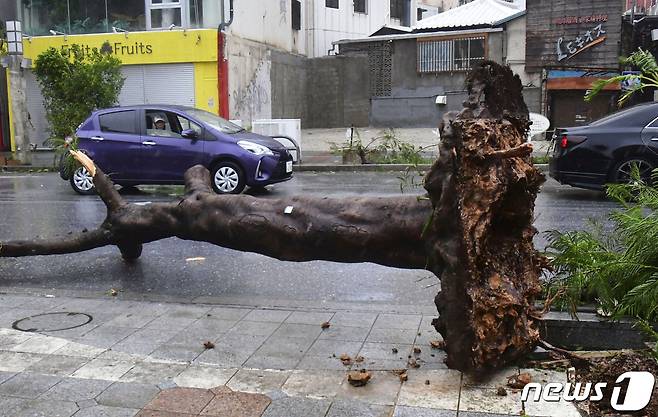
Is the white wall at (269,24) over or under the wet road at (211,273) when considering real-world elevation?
over

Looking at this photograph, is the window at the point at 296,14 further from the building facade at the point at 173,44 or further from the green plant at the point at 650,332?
the green plant at the point at 650,332

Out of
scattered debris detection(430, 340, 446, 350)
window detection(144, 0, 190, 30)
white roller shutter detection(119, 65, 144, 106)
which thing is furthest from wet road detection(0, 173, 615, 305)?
window detection(144, 0, 190, 30)

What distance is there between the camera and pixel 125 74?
24438 millimetres

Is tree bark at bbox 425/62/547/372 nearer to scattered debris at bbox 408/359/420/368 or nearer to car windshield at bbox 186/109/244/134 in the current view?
scattered debris at bbox 408/359/420/368

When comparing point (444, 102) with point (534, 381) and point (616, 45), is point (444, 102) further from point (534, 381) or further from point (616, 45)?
point (534, 381)

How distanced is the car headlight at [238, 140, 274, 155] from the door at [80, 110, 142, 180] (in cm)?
189

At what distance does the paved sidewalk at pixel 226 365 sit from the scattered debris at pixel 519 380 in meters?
0.07

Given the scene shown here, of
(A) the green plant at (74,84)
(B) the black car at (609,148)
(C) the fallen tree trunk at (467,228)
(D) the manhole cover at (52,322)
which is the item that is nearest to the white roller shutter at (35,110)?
(A) the green plant at (74,84)

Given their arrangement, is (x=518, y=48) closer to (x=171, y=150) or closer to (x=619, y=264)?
(x=171, y=150)

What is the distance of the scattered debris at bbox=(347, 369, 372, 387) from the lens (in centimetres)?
390

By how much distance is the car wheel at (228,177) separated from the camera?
12569mm

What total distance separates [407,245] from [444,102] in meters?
24.2

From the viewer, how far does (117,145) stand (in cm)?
1288

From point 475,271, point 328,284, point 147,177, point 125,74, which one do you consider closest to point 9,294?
point 328,284
